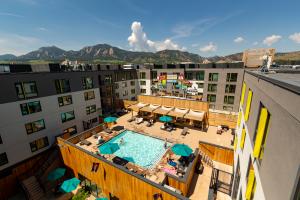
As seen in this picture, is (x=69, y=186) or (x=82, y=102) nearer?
(x=69, y=186)

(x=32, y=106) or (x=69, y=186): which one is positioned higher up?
(x=32, y=106)

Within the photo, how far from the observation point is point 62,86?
77.9 ft

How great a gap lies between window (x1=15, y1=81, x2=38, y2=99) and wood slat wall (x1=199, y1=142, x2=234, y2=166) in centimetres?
2481

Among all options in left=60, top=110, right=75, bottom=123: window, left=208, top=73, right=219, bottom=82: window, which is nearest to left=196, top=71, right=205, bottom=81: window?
left=208, top=73, right=219, bottom=82: window

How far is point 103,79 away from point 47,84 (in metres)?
14.3

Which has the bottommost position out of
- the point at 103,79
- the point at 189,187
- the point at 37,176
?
the point at 37,176

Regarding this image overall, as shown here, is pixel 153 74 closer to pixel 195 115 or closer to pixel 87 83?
pixel 87 83

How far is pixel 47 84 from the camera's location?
21.6 metres

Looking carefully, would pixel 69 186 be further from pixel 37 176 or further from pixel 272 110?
pixel 272 110

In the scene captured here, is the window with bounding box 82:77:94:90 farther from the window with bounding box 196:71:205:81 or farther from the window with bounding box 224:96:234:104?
the window with bounding box 224:96:234:104

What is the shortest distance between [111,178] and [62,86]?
18145 millimetres

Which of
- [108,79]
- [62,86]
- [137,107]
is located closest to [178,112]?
[137,107]

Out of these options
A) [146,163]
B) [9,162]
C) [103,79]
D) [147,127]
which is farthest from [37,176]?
[103,79]

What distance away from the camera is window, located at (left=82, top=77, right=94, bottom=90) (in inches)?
1083
